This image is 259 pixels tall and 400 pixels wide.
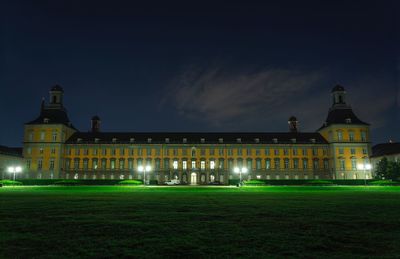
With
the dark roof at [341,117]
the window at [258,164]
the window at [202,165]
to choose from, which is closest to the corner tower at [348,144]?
the dark roof at [341,117]

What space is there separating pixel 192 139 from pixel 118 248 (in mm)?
76001

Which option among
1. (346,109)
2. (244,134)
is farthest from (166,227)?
(346,109)

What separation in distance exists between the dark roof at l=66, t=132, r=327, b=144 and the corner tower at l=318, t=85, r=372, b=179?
12.4 feet

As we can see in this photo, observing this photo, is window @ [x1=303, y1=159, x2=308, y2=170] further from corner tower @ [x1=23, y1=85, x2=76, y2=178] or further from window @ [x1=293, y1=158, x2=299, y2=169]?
corner tower @ [x1=23, y1=85, x2=76, y2=178]

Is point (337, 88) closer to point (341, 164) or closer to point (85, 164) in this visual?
point (341, 164)

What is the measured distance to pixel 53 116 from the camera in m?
81.0

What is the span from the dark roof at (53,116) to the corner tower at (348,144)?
2636 inches

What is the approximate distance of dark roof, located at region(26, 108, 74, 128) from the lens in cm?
7938

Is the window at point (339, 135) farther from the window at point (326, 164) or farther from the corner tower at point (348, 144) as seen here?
the window at point (326, 164)

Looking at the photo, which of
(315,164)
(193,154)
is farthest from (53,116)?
(315,164)

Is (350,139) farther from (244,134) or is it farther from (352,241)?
(352,241)

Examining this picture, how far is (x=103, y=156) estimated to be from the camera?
79.9 m

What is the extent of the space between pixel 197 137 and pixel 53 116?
36.3 m

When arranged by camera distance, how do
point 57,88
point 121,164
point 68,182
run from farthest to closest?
1. point 57,88
2. point 121,164
3. point 68,182
